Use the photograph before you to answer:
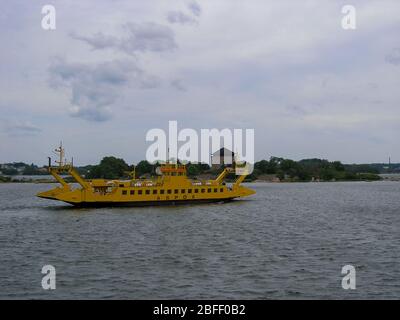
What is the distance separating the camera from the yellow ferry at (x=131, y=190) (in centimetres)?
6756

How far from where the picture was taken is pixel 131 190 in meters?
69.7

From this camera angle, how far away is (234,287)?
2622 centimetres

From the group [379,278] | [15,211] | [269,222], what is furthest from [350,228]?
[15,211]

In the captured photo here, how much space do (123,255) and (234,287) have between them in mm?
11487

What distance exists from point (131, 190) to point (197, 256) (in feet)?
120

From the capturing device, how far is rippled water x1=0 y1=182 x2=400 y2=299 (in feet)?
84.8

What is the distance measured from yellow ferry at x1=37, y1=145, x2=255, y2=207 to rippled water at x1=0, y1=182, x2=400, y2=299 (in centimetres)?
697

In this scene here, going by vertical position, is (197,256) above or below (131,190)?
below
